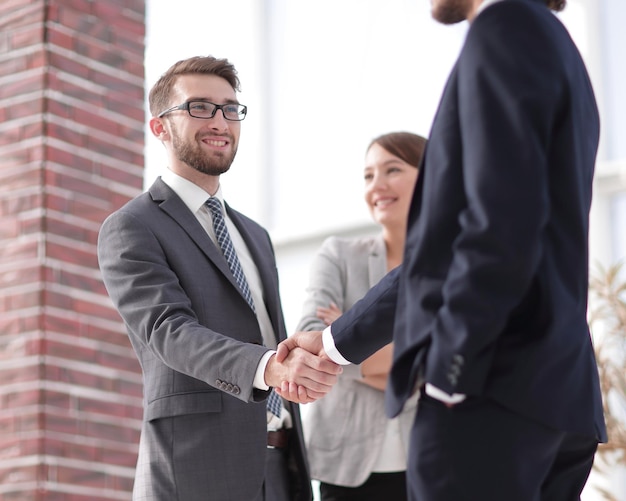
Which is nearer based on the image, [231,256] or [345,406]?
[231,256]

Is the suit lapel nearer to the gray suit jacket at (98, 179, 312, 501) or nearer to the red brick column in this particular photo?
the gray suit jacket at (98, 179, 312, 501)

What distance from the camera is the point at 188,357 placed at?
268 cm

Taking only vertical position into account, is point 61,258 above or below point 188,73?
below

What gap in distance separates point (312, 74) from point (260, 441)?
375cm

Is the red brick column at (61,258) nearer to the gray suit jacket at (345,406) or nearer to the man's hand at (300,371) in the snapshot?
the gray suit jacket at (345,406)

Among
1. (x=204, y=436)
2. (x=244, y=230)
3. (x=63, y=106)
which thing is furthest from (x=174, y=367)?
(x=63, y=106)

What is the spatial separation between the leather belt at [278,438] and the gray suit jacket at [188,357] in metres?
0.03

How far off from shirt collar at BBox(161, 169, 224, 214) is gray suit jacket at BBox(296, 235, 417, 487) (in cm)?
68

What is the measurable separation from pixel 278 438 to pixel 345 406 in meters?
0.66

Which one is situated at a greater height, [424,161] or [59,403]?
[424,161]

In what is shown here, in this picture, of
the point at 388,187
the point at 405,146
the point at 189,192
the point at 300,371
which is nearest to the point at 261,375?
the point at 300,371

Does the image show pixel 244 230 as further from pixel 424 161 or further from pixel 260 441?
pixel 424 161

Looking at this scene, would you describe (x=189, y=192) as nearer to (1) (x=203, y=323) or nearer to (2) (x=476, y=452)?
(1) (x=203, y=323)

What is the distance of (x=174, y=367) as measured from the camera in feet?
9.00
